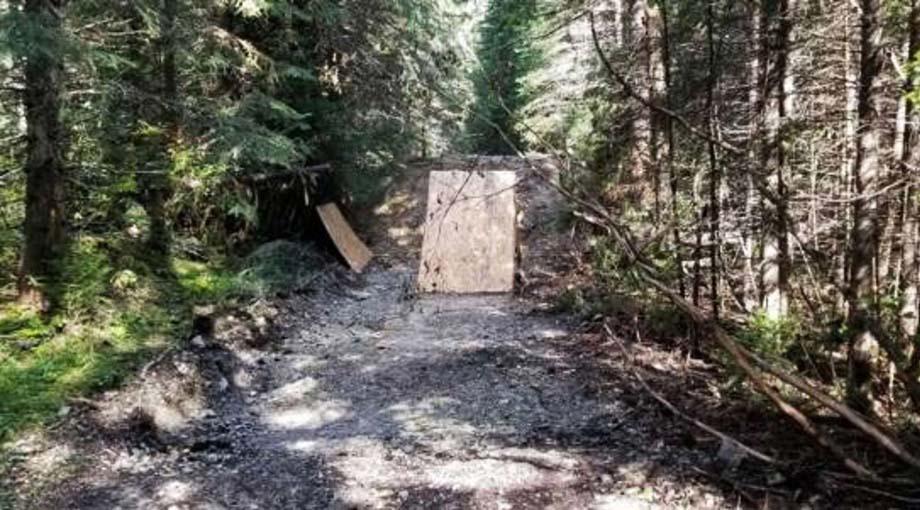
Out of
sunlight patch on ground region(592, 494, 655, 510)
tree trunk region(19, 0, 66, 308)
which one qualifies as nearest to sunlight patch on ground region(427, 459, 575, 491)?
sunlight patch on ground region(592, 494, 655, 510)

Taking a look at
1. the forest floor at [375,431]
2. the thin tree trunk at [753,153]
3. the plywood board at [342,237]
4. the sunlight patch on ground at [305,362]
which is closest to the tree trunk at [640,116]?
the thin tree trunk at [753,153]

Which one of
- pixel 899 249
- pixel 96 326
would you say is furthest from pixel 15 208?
pixel 899 249

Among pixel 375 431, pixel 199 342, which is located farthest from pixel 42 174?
pixel 375 431

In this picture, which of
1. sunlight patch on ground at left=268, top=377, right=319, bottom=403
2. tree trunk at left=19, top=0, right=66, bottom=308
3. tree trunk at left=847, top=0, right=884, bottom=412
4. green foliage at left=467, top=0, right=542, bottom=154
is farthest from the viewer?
green foliage at left=467, top=0, right=542, bottom=154

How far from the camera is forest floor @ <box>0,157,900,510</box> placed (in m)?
4.84

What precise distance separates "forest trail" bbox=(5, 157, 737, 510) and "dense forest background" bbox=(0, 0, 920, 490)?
0.77 m

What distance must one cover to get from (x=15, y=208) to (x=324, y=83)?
585 centimetres

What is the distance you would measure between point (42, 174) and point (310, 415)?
3646 mm

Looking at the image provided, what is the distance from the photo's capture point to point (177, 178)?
381 inches

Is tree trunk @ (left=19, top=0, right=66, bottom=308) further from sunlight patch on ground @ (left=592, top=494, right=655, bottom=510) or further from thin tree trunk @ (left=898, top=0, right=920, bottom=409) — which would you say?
thin tree trunk @ (left=898, top=0, right=920, bottom=409)

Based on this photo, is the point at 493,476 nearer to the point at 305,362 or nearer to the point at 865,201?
the point at 865,201

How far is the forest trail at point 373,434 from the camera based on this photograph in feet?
15.9

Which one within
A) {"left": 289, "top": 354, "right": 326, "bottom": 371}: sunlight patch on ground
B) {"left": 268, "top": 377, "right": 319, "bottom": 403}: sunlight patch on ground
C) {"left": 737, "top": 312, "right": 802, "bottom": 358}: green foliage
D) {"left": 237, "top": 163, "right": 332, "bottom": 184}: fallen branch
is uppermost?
{"left": 237, "top": 163, "right": 332, "bottom": 184}: fallen branch

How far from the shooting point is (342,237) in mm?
14406
